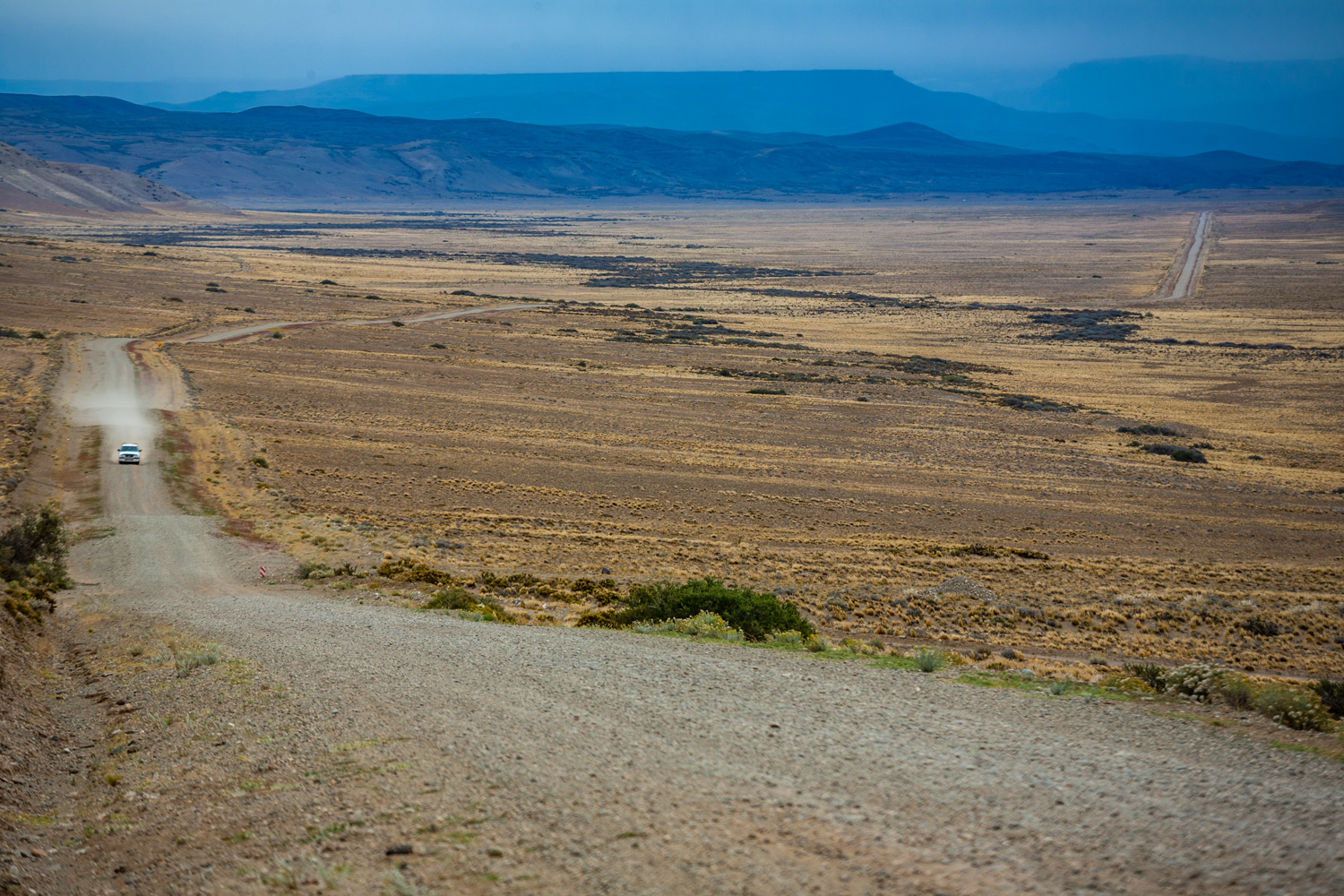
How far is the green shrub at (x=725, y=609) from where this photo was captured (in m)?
16.4

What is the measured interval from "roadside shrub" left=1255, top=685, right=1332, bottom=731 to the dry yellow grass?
26.7 ft

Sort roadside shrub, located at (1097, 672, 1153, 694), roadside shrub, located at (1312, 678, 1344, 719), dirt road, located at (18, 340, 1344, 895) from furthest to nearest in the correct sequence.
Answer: roadside shrub, located at (1097, 672, 1153, 694) → roadside shrub, located at (1312, 678, 1344, 719) → dirt road, located at (18, 340, 1344, 895)

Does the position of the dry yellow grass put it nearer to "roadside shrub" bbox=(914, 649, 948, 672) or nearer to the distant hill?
"roadside shrub" bbox=(914, 649, 948, 672)

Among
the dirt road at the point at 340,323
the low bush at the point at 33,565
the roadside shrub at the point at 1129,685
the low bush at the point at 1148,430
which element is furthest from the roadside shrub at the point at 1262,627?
the dirt road at the point at 340,323

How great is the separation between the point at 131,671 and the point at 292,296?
7723 centimetres

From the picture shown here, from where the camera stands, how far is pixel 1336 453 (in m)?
39.7

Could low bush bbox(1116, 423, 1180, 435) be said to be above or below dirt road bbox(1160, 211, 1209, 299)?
below

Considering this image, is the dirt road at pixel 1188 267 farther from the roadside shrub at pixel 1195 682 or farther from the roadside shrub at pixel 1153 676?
the roadside shrub at pixel 1195 682

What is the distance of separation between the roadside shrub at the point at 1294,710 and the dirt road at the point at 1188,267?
339 feet

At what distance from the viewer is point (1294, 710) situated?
1002 centimetres

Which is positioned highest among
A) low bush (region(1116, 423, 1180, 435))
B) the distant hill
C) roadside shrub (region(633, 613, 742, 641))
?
the distant hill

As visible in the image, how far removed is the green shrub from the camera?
1638 centimetres

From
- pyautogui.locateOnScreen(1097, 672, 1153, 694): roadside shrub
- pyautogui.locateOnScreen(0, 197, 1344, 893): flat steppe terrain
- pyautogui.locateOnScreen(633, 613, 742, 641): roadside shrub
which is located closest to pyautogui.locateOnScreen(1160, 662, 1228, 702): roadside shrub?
pyautogui.locateOnScreen(1097, 672, 1153, 694): roadside shrub

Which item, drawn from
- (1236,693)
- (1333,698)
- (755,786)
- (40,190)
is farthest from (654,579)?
(40,190)
